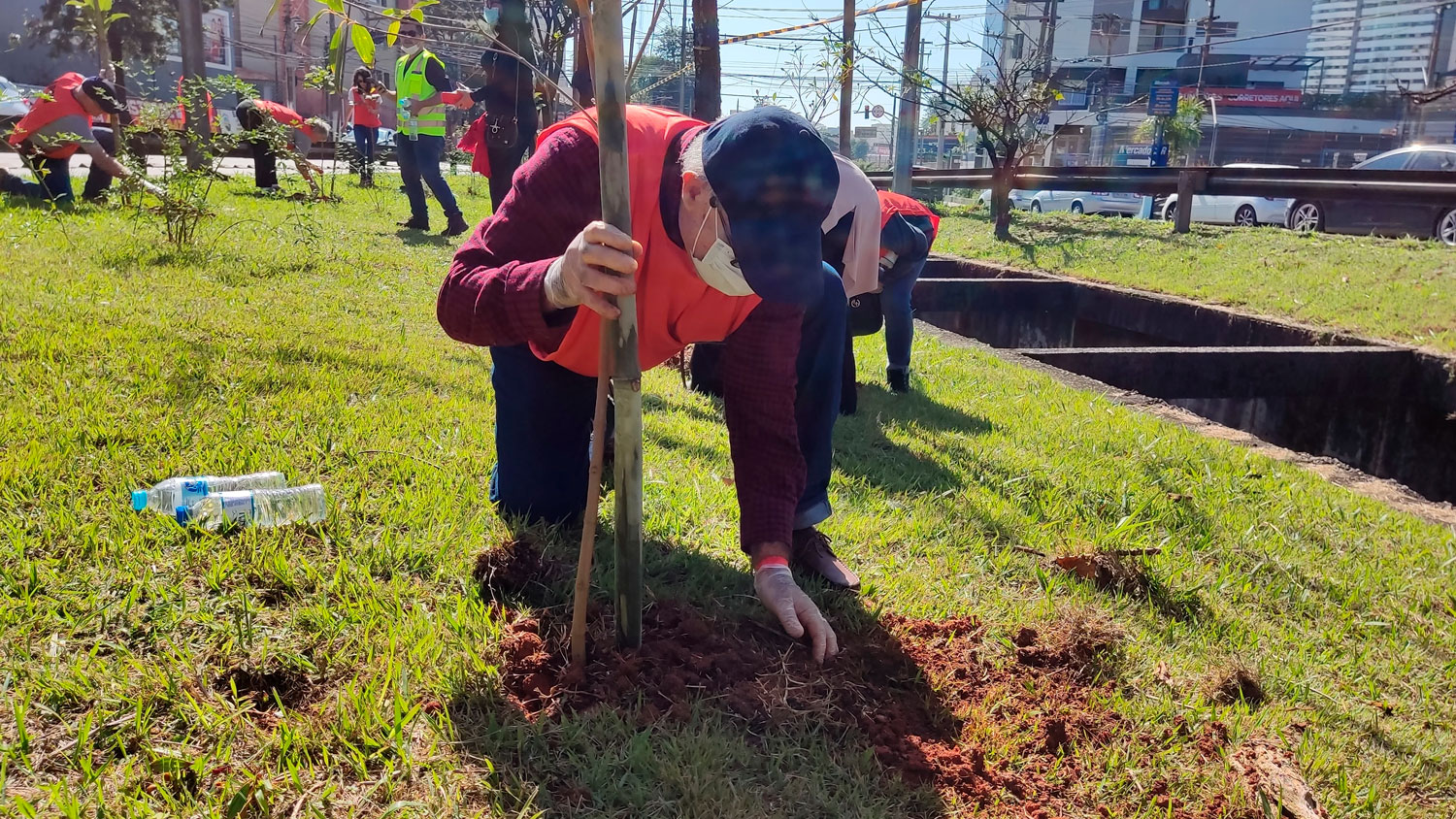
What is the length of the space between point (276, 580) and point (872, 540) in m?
1.50

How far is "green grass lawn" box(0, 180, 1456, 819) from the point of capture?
1555mm

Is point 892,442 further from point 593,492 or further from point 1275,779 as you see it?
point 593,492

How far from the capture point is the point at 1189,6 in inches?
2365

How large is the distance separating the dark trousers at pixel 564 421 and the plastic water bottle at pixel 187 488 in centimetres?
58

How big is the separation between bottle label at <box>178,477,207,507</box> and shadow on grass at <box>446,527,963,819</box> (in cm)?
82

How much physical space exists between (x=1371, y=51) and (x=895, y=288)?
6489cm

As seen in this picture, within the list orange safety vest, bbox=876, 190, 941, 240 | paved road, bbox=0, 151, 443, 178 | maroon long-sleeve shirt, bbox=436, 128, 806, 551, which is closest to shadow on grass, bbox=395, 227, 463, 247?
paved road, bbox=0, 151, 443, 178

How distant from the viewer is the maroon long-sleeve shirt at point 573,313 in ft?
5.68

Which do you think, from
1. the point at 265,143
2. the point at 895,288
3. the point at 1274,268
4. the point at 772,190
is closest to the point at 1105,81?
the point at 1274,268

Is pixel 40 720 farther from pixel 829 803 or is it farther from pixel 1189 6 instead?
pixel 1189 6

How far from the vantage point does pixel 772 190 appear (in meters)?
1.61

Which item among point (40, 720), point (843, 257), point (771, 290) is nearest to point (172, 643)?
point (40, 720)

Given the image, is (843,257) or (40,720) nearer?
(40,720)

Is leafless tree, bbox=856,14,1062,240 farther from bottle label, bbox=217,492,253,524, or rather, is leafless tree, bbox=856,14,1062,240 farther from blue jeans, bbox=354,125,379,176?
bottle label, bbox=217,492,253,524
